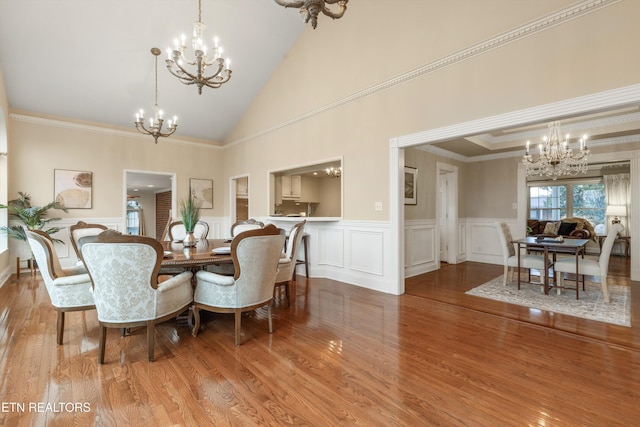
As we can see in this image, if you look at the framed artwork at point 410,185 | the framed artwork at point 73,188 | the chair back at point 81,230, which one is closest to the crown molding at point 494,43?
the framed artwork at point 410,185

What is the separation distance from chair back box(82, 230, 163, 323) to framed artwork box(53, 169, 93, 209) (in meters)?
4.74

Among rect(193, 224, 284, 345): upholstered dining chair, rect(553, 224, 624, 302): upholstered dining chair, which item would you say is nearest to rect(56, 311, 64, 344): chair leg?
rect(193, 224, 284, 345): upholstered dining chair

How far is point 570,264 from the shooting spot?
12.7 feet

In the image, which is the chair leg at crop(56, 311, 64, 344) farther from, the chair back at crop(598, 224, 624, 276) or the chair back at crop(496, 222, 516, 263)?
the chair back at crop(598, 224, 624, 276)

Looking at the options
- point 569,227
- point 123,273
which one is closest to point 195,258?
point 123,273

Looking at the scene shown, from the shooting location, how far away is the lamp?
7455 millimetres

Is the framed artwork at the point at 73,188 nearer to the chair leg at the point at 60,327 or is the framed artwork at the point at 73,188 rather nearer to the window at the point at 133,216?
the chair leg at the point at 60,327

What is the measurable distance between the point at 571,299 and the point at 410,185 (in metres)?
2.69

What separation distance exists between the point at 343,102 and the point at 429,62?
1.41m

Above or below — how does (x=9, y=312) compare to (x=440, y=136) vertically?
below

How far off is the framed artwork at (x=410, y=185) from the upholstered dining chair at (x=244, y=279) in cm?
317

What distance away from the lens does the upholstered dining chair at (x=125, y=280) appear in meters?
2.09

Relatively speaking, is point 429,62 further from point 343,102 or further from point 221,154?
point 221,154

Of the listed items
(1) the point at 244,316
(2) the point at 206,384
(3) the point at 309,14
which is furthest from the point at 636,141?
(2) the point at 206,384
